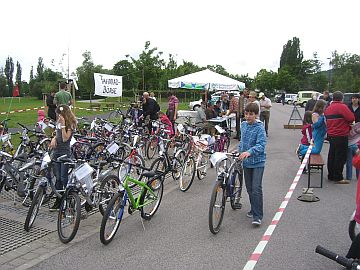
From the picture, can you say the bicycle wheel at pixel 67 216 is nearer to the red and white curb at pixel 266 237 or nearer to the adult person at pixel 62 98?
the red and white curb at pixel 266 237

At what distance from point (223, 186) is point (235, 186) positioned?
716 millimetres

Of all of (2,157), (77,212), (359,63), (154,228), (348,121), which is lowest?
(154,228)

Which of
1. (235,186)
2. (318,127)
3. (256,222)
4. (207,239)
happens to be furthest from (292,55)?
(207,239)

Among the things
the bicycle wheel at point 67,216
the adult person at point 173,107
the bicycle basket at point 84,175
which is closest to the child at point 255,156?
the bicycle basket at point 84,175

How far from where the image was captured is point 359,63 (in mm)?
78500

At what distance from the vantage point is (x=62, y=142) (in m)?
5.88

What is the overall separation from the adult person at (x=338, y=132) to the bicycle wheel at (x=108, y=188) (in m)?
4.76

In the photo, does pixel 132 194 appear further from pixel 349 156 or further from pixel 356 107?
pixel 356 107

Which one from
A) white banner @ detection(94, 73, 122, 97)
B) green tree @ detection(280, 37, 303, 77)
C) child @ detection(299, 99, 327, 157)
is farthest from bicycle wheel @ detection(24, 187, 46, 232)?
green tree @ detection(280, 37, 303, 77)

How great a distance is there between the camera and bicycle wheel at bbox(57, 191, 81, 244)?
15.6 ft

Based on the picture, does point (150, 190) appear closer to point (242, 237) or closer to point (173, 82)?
point (242, 237)

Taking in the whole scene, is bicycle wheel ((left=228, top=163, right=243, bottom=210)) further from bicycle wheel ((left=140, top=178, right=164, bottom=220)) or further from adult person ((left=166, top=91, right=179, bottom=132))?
adult person ((left=166, top=91, right=179, bottom=132))

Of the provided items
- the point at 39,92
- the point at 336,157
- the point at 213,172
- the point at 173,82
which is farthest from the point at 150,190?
the point at 39,92

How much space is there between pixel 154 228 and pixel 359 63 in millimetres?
83923
